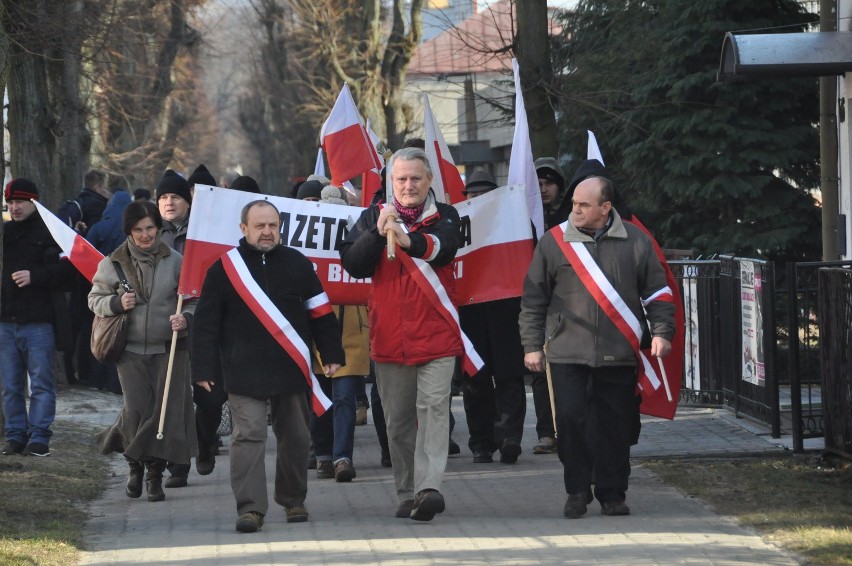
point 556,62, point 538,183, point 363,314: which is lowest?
point 363,314

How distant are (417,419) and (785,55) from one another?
5184mm

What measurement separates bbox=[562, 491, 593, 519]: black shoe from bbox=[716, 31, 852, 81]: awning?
4731 mm

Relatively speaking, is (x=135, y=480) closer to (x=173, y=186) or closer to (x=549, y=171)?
(x=173, y=186)

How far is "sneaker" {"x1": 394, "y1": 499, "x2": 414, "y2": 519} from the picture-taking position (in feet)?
27.7

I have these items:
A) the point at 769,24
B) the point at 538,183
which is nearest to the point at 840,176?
the point at 769,24

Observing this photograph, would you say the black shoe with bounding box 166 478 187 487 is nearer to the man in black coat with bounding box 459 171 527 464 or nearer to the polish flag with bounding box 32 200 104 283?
the polish flag with bounding box 32 200 104 283

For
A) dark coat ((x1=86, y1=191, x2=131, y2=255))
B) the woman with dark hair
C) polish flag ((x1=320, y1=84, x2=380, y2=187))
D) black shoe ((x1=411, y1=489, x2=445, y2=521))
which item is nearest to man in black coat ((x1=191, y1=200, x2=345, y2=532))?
black shoe ((x1=411, y1=489, x2=445, y2=521))

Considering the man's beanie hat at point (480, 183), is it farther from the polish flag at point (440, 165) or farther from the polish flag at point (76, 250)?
the polish flag at point (76, 250)

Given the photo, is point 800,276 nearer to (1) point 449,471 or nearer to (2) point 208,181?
(1) point 449,471

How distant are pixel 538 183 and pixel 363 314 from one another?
1.51 metres

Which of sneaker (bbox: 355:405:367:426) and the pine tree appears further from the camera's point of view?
the pine tree

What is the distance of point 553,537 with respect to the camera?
7656 mm

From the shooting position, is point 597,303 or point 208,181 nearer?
point 597,303

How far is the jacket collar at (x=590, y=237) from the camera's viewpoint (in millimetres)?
8258
